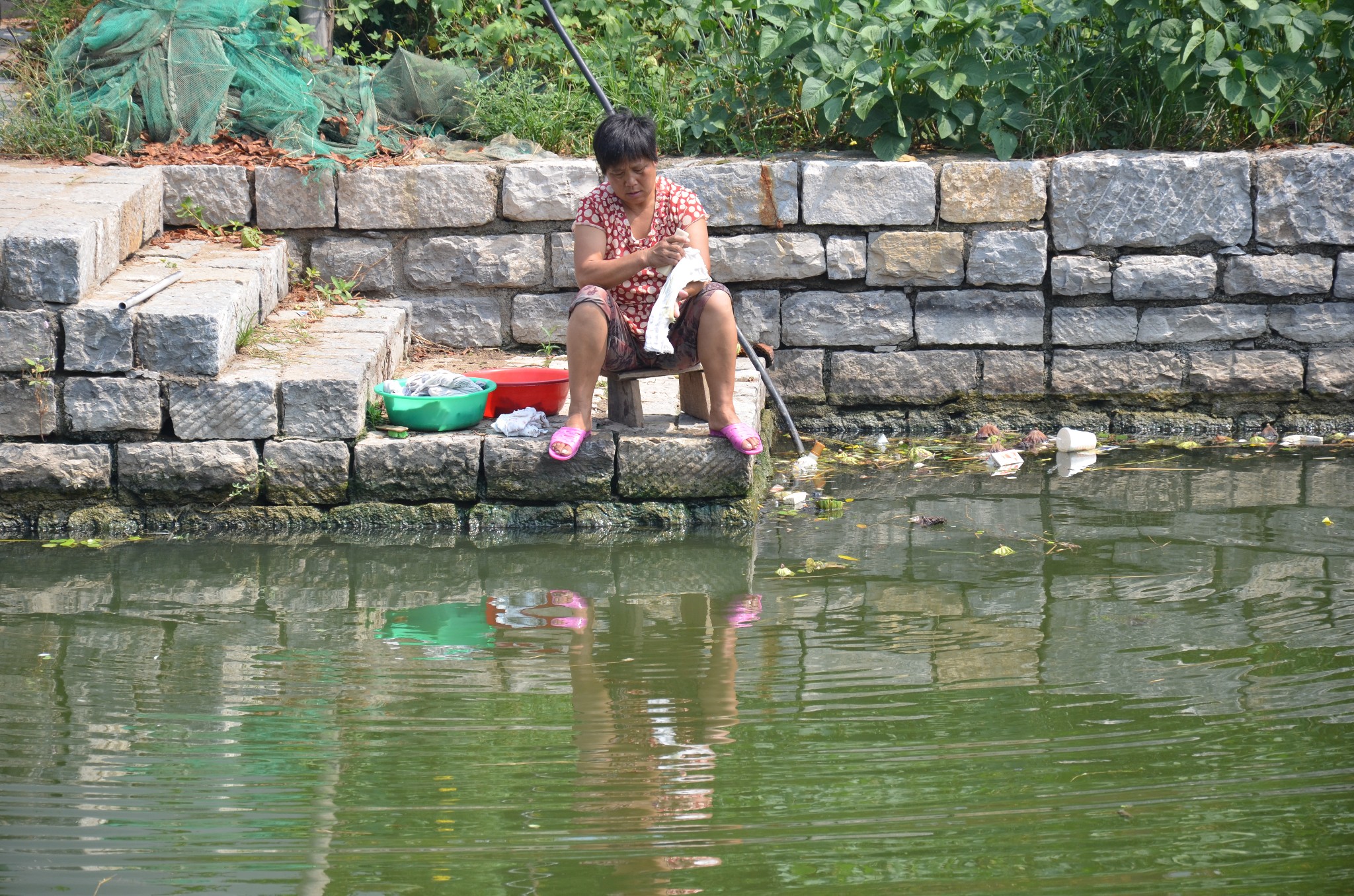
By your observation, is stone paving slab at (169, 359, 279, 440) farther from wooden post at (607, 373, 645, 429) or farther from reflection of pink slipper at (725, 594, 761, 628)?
reflection of pink slipper at (725, 594, 761, 628)

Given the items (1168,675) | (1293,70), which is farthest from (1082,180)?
(1168,675)

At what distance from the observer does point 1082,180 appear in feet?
19.7

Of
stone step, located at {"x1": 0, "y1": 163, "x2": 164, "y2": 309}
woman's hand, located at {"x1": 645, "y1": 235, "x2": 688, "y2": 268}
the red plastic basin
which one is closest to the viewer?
woman's hand, located at {"x1": 645, "y1": 235, "x2": 688, "y2": 268}

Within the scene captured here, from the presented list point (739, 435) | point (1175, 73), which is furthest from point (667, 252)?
point (1175, 73)

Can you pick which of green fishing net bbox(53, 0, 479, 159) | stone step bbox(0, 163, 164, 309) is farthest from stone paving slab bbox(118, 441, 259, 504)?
green fishing net bbox(53, 0, 479, 159)

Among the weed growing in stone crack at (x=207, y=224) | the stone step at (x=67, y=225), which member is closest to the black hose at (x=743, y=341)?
the weed growing in stone crack at (x=207, y=224)

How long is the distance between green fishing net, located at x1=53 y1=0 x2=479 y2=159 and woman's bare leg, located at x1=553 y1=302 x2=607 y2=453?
197 centimetres

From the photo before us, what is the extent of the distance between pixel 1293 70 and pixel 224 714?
17.2ft

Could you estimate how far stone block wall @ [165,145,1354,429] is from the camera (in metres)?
6.04

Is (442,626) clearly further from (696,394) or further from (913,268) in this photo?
(913,268)

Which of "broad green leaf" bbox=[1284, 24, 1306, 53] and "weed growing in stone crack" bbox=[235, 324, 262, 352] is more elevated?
"broad green leaf" bbox=[1284, 24, 1306, 53]

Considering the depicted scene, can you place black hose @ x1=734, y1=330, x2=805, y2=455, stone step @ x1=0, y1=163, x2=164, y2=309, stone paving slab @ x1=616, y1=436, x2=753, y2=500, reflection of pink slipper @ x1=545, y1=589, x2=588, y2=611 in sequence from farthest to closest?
black hose @ x1=734, y1=330, x2=805, y2=455 → stone paving slab @ x1=616, y1=436, x2=753, y2=500 → stone step @ x1=0, y1=163, x2=164, y2=309 → reflection of pink slipper @ x1=545, y1=589, x2=588, y2=611

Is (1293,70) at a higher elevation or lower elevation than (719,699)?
higher

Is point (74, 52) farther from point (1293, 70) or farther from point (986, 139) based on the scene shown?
point (1293, 70)
